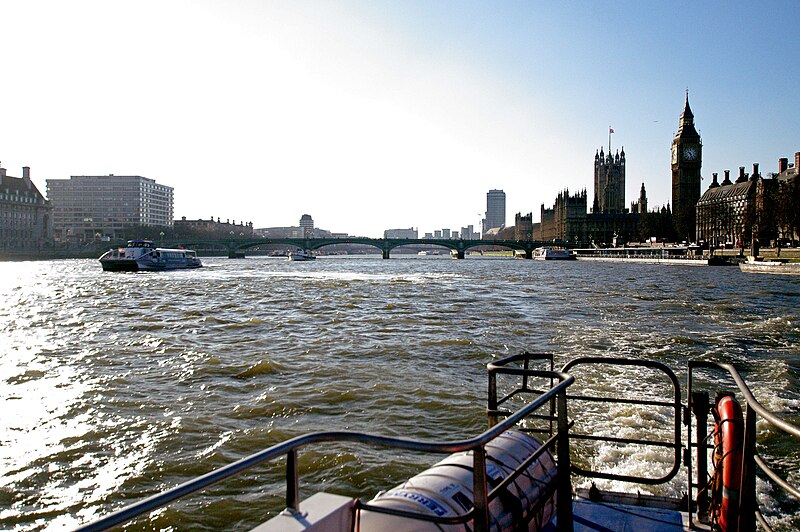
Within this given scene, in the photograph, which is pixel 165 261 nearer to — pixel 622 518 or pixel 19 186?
pixel 622 518

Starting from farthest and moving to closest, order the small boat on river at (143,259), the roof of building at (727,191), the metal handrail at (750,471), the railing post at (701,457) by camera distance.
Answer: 1. the roof of building at (727,191)
2. the small boat on river at (143,259)
3. the railing post at (701,457)
4. the metal handrail at (750,471)

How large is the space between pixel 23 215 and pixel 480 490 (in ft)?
651

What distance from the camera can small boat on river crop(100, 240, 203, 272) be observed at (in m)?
83.4

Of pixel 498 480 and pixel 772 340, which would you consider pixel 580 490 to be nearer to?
pixel 498 480

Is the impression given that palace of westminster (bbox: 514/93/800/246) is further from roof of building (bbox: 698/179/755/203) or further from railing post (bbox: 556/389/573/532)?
railing post (bbox: 556/389/573/532)

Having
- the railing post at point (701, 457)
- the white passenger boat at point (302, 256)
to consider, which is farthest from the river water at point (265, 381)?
the white passenger boat at point (302, 256)

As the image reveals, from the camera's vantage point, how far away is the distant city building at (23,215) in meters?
165

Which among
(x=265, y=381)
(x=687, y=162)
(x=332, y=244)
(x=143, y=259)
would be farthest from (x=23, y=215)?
(x=687, y=162)

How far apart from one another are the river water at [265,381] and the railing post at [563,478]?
12.7 ft

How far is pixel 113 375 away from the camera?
1622 cm

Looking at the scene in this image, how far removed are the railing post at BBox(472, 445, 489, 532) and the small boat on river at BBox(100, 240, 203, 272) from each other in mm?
87785

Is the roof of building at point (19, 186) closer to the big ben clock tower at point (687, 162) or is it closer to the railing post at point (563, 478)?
the big ben clock tower at point (687, 162)

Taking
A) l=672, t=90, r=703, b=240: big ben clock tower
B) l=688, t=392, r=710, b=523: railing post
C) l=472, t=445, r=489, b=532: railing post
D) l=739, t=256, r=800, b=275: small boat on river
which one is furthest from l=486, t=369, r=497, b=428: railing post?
l=672, t=90, r=703, b=240: big ben clock tower

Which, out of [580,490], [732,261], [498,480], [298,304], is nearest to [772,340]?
[580,490]
